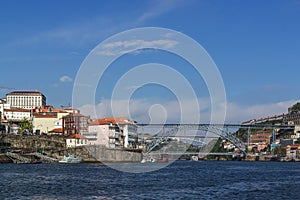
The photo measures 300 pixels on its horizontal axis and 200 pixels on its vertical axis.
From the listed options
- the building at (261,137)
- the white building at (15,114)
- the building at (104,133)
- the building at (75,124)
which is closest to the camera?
the building at (104,133)

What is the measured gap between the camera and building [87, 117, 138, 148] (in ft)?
363

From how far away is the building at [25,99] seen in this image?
185000 millimetres

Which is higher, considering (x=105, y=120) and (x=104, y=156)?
(x=105, y=120)

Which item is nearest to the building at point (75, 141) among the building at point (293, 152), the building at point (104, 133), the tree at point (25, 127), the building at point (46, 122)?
the building at point (104, 133)

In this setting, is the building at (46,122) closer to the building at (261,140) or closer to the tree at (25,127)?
the tree at (25,127)

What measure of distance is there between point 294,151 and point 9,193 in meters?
124

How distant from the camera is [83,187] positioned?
A: 35.5 meters

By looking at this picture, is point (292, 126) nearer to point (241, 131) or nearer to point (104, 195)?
point (241, 131)

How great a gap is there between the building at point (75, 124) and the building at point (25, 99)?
66172 millimetres

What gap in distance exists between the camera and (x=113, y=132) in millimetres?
113062

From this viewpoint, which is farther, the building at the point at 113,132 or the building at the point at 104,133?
the building at the point at 113,132

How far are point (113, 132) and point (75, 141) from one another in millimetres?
11928

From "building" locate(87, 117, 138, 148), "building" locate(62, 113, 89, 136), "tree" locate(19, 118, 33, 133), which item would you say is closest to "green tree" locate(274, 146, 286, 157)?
"building" locate(87, 117, 138, 148)

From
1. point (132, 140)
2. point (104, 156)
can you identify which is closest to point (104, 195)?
point (104, 156)
